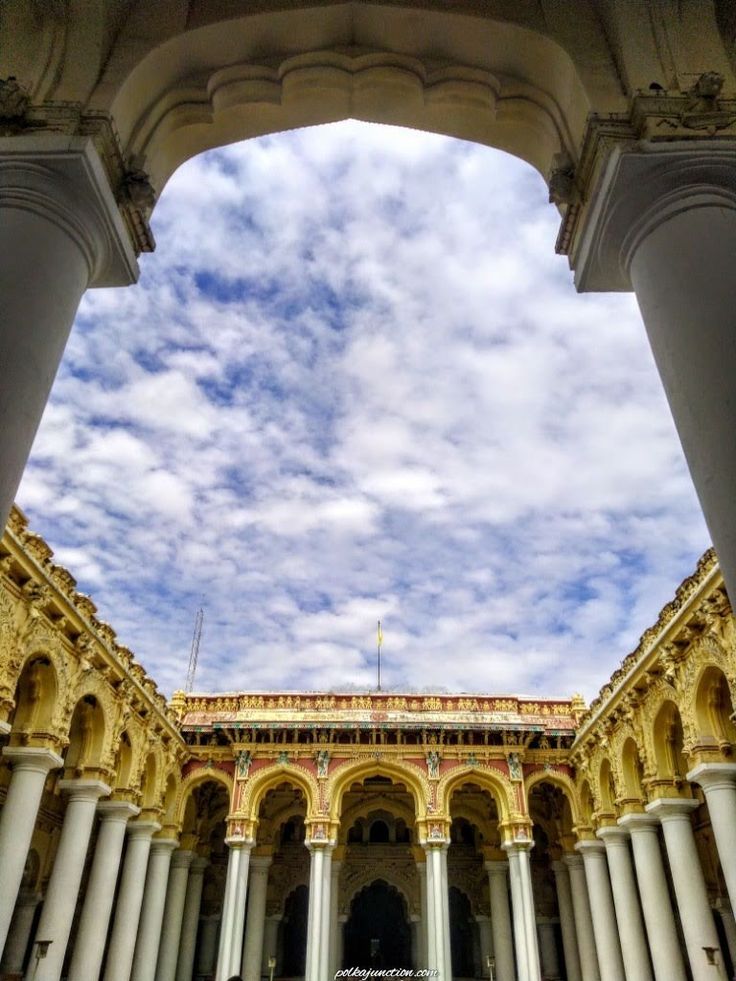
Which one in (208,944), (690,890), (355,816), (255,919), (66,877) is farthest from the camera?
(355,816)

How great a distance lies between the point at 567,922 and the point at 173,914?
10.1 meters

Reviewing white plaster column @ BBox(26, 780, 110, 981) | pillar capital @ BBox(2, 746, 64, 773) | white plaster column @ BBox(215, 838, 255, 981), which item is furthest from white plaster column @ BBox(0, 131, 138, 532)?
white plaster column @ BBox(215, 838, 255, 981)

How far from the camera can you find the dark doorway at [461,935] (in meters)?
21.5

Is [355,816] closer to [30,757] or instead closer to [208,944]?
[208,944]

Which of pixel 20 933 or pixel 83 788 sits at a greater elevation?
pixel 83 788

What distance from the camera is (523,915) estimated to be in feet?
53.1

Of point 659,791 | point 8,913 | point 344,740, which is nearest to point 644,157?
point 8,913

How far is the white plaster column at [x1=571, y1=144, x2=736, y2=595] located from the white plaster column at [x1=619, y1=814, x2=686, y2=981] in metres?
13.3

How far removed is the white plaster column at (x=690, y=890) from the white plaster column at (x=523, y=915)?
487cm

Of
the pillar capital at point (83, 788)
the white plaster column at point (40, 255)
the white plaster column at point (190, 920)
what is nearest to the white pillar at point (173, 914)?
the white plaster column at point (190, 920)

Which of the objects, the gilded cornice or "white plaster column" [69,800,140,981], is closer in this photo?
the gilded cornice

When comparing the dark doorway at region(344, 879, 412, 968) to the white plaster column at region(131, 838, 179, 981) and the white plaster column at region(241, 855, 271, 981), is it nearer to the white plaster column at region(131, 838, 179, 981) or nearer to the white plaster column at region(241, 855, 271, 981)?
the white plaster column at region(241, 855, 271, 981)

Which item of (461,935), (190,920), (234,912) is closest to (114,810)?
(234,912)

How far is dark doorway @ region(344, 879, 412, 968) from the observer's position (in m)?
21.6
